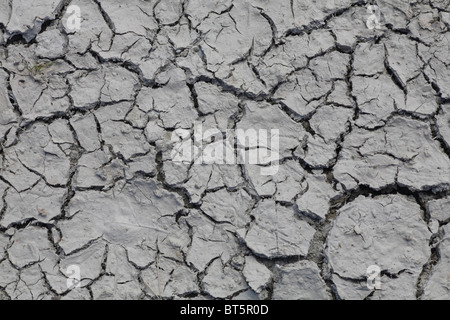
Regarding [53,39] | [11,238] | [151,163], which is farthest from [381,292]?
[53,39]

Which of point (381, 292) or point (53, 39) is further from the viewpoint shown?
point (53, 39)

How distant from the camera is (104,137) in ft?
9.74

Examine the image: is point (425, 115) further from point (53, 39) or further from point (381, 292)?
point (53, 39)

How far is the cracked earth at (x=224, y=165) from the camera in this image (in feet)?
8.99

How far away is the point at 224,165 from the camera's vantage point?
9.59ft

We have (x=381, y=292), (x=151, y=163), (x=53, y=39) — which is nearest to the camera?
(x=381, y=292)

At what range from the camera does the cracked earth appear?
2.74 m

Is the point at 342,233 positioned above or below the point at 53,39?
below

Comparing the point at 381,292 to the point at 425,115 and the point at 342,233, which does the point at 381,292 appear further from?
the point at 425,115

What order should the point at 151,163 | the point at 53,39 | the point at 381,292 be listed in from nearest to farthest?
the point at 381,292 → the point at 151,163 → the point at 53,39
